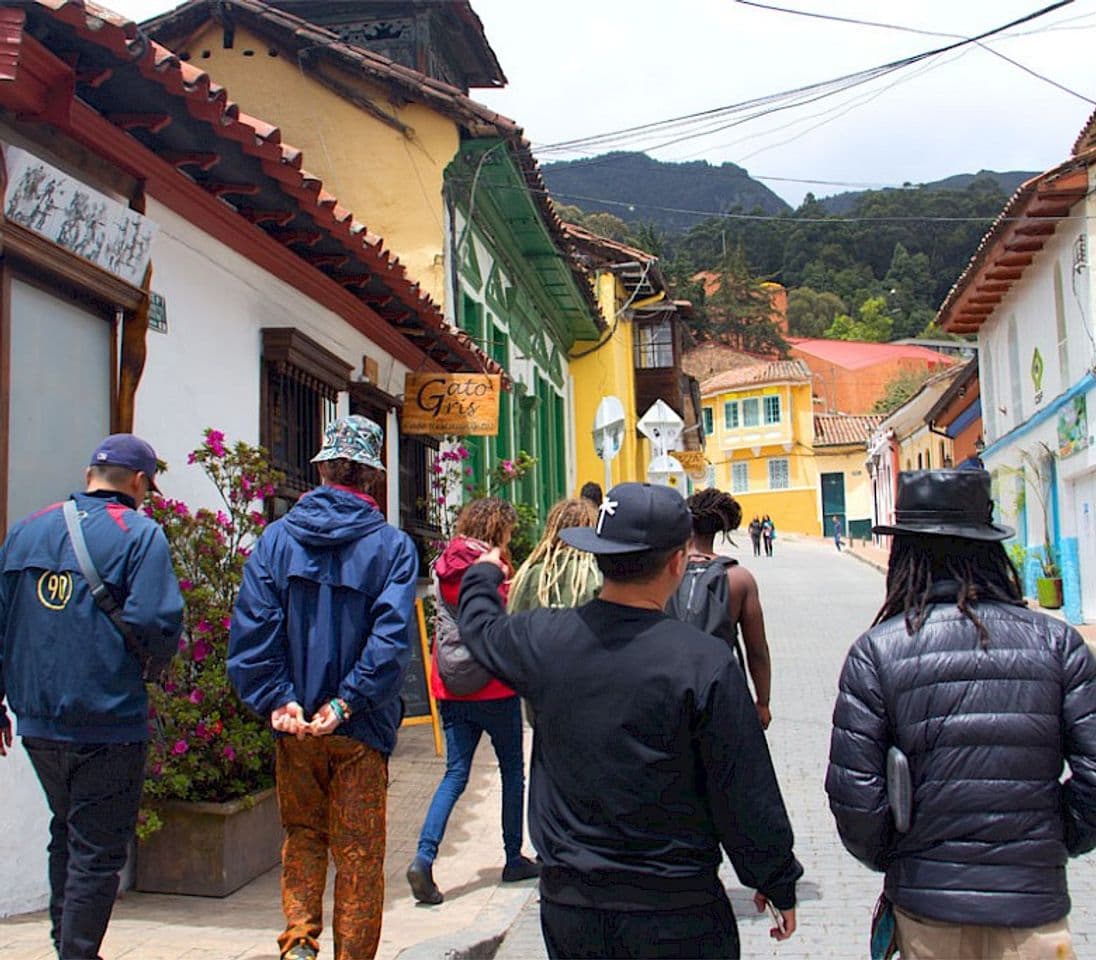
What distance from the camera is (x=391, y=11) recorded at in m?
13.6

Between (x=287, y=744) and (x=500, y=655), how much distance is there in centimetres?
145

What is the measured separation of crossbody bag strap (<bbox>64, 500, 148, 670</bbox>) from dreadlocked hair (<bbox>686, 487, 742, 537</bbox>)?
233 cm

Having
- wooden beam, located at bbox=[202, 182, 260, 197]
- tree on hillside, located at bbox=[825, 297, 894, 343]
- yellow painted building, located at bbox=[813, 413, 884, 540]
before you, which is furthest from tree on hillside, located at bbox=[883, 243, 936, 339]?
wooden beam, located at bbox=[202, 182, 260, 197]

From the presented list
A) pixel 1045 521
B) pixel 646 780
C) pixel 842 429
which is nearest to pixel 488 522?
pixel 646 780

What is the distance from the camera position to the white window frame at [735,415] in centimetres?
5856

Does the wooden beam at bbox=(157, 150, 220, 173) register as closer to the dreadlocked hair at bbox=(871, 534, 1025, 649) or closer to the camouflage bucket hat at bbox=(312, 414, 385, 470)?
the camouflage bucket hat at bbox=(312, 414, 385, 470)

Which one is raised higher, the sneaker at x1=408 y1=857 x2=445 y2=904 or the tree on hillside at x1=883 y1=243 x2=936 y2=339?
the tree on hillside at x1=883 y1=243 x2=936 y2=339

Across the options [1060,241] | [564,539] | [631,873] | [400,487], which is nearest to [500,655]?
[564,539]

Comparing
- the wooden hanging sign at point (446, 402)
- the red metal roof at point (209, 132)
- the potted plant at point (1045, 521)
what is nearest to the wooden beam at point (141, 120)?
the red metal roof at point (209, 132)

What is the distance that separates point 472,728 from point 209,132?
9.68ft

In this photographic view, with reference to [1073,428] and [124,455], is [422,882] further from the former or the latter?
[1073,428]

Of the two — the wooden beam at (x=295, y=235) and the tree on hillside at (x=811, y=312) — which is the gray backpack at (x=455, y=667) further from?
the tree on hillside at (x=811, y=312)

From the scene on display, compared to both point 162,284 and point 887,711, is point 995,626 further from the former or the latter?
point 162,284

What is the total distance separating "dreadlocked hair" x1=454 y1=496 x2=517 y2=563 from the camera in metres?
5.31
